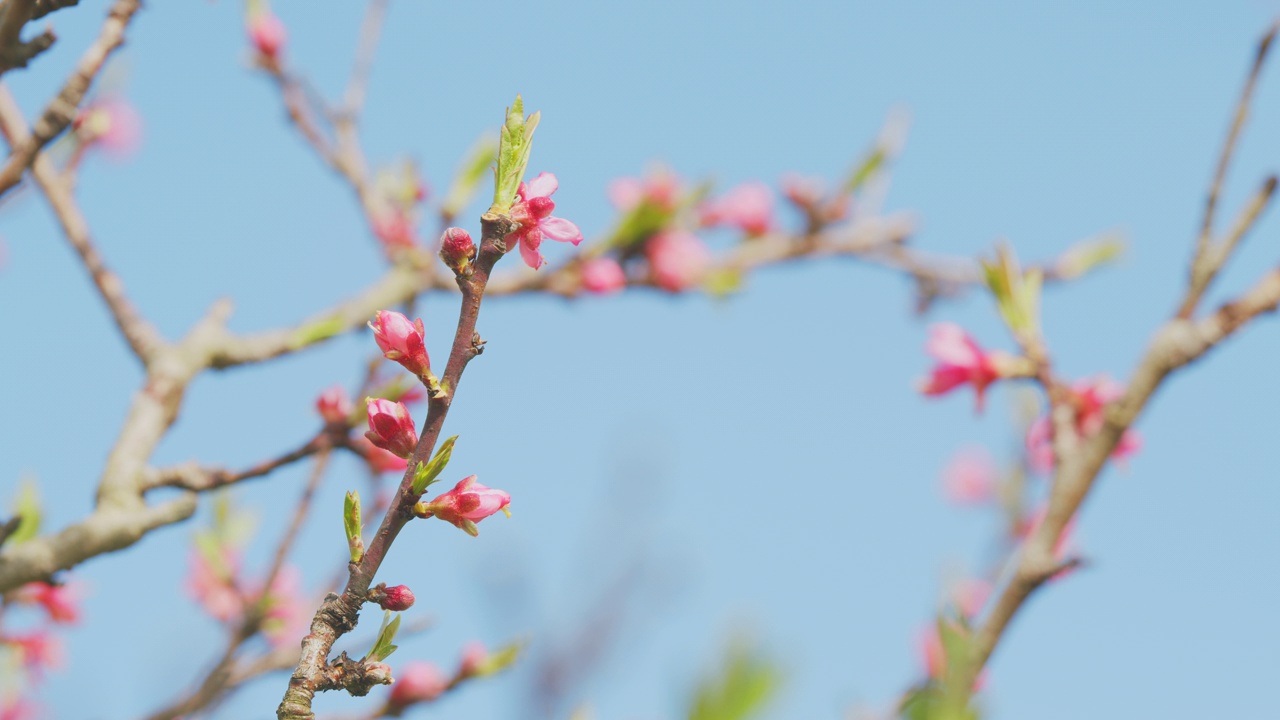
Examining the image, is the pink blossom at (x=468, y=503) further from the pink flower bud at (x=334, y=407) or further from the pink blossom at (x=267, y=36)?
the pink blossom at (x=267, y=36)

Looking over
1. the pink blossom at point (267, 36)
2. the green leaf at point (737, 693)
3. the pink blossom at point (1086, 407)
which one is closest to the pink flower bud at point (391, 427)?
the green leaf at point (737, 693)

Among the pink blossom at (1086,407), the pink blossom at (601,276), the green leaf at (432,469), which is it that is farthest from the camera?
the pink blossom at (601,276)

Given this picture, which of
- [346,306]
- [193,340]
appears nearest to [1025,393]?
[346,306]

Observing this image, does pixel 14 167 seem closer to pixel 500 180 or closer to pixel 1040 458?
pixel 500 180

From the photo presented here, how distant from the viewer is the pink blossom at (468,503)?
118 centimetres

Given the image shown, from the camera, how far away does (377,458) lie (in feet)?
7.77

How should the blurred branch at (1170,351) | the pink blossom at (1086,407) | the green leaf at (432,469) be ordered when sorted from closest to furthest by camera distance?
the green leaf at (432,469) → the blurred branch at (1170,351) → the pink blossom at (1086,407)

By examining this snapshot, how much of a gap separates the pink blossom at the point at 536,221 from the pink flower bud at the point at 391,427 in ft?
0.79

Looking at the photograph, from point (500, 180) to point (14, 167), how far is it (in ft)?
3.24

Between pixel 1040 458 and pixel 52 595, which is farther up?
pixel 52 595

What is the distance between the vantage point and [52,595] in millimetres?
2660

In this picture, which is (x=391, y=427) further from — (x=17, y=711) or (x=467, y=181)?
(x=17, y=711)

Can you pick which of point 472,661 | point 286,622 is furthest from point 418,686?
point 286,622

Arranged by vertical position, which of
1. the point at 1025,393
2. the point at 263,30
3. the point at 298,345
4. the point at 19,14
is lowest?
the point at 1025,393
